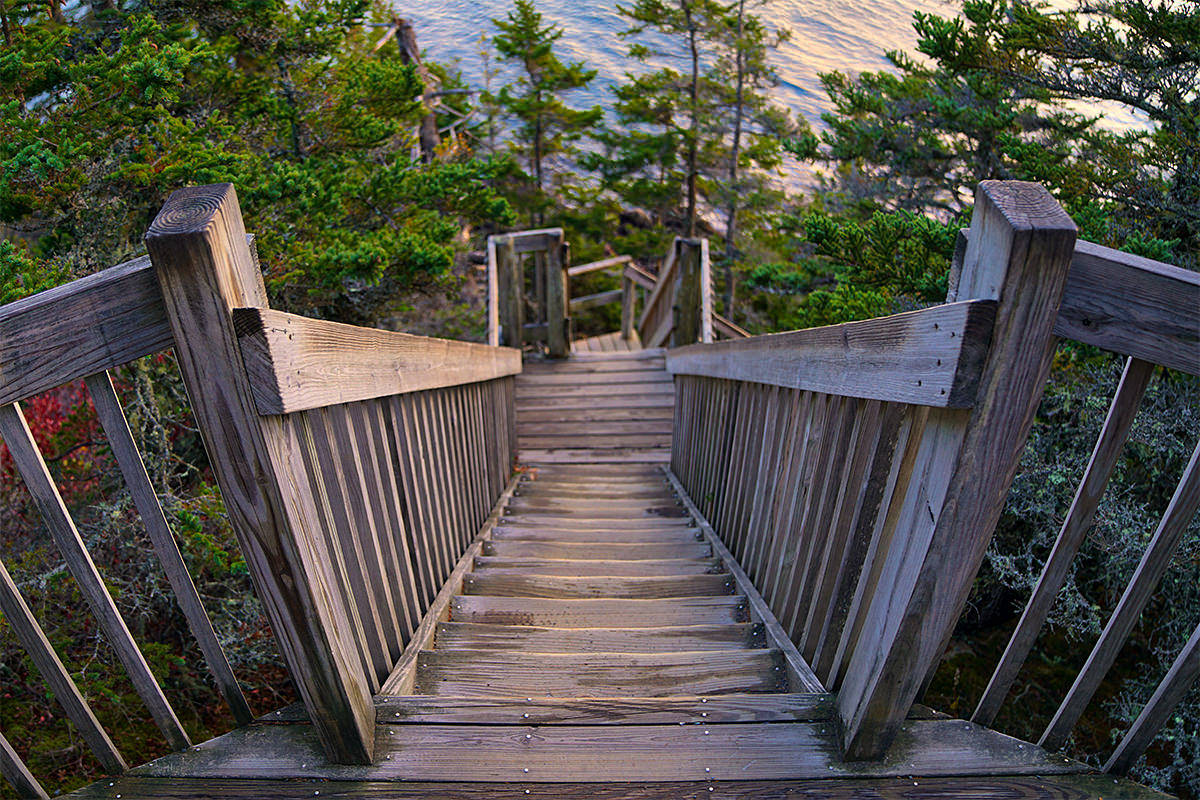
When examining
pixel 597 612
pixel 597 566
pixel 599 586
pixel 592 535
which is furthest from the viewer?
pixel 592 535

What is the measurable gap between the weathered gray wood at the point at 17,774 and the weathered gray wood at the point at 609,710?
659mm

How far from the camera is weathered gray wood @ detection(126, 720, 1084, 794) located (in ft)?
5.18

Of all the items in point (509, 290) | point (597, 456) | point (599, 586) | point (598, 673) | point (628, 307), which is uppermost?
point (598, 673)

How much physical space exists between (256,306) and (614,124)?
1832cm

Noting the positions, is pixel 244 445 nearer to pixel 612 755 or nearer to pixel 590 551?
pixel 612 755

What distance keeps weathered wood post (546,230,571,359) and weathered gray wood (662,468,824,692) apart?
5.04m

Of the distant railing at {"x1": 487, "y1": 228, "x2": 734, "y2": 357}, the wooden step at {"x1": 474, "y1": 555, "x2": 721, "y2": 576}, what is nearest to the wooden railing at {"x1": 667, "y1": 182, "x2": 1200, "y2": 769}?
the wooden step at {"x1": 474, "y1": 555, "x2": 721, "y2": 576}

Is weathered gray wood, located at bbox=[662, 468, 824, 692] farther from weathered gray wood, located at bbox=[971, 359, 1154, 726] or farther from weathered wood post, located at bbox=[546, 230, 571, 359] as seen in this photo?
weathered wood post, located at bbox=[546, 230, 571, 359]

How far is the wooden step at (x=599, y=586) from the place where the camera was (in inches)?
115

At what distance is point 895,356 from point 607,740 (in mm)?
1077

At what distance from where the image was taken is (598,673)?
2.11 metres

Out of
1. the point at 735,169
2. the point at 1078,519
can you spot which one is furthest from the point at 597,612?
the point at 735,169

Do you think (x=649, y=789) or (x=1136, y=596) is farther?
(x=649, y=789)

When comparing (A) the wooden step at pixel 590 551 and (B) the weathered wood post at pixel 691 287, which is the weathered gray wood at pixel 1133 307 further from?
(B) the weathered wood post at pixel 691 287
